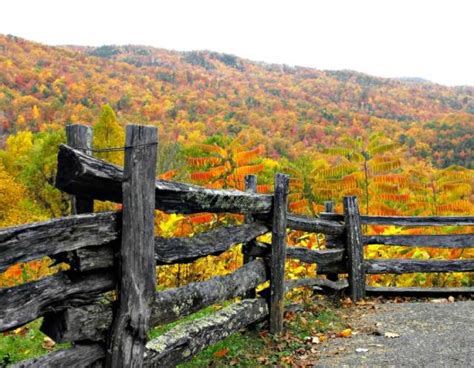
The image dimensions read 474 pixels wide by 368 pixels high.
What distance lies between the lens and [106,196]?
11.4 feet

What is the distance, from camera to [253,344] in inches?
215

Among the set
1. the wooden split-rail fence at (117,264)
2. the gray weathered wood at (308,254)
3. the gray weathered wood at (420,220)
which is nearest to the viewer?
the wooden split-rail fence at (117,264)

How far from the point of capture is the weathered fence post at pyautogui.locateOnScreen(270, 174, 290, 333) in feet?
19.0

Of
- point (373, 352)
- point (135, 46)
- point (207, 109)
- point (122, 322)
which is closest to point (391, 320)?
point (373, 352)

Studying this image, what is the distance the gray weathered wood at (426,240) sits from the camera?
772cm

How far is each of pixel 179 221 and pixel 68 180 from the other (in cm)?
604

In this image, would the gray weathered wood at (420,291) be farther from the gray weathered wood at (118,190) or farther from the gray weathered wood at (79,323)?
the gray weathered wood at (79,323)

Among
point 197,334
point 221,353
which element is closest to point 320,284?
point 221,353

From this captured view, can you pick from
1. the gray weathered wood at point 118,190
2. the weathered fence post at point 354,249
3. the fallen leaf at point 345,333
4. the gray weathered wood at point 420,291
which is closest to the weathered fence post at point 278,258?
the gray weathered wood at point 118,190

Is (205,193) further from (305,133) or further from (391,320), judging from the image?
(305,133)

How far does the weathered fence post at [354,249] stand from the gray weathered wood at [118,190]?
2627 mm

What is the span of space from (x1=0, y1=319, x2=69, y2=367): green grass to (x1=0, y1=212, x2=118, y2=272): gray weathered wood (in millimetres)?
2405

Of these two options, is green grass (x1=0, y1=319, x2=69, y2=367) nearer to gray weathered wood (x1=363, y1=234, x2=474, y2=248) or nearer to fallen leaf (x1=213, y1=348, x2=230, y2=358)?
fallen leaf (x1=213, y1=348, x2=230, y2=358)

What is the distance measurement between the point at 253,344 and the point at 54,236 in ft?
10.6
